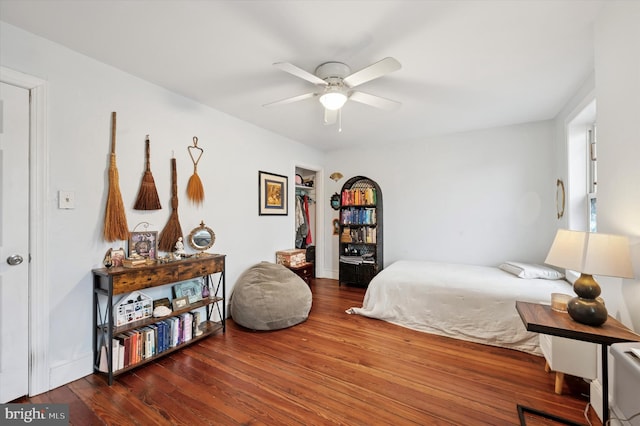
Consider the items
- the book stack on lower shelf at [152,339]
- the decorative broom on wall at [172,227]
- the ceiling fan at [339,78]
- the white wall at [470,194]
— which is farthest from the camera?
the white wall at [470,194]

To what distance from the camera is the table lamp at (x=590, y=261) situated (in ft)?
4.19

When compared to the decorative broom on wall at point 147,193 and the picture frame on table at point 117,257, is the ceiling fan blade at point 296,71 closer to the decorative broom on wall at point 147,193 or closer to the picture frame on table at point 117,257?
the decorative broom on wall at point 147,193

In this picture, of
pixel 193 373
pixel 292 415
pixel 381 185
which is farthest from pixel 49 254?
pixel 381 185

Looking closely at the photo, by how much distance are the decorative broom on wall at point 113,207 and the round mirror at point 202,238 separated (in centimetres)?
65

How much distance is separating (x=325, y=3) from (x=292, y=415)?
245 centimetres

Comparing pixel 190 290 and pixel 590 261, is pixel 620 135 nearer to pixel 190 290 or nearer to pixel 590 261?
pixel 590 261

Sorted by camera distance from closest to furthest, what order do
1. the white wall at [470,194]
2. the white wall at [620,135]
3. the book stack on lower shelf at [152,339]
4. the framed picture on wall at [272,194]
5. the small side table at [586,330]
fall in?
the small side table at [586,330], the white wall at [620,135], the book stack on lower shelf at [152,339], the white wall at [470,194], the framed picture on wall at [272,194]

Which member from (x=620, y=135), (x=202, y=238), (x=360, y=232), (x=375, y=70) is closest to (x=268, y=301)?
(x=202, y=238)

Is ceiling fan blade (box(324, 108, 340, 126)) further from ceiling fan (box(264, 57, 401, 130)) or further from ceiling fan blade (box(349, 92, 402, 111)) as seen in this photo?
ceiling fan blade (box(349, 92, 402, 111))

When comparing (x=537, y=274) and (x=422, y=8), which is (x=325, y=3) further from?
(x=537, y=274)

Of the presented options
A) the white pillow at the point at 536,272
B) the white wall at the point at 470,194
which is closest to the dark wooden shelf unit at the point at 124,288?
the white wall at the point at 470,194

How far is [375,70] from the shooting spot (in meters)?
1.81

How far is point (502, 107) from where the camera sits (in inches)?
121

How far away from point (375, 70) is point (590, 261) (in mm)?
1630
